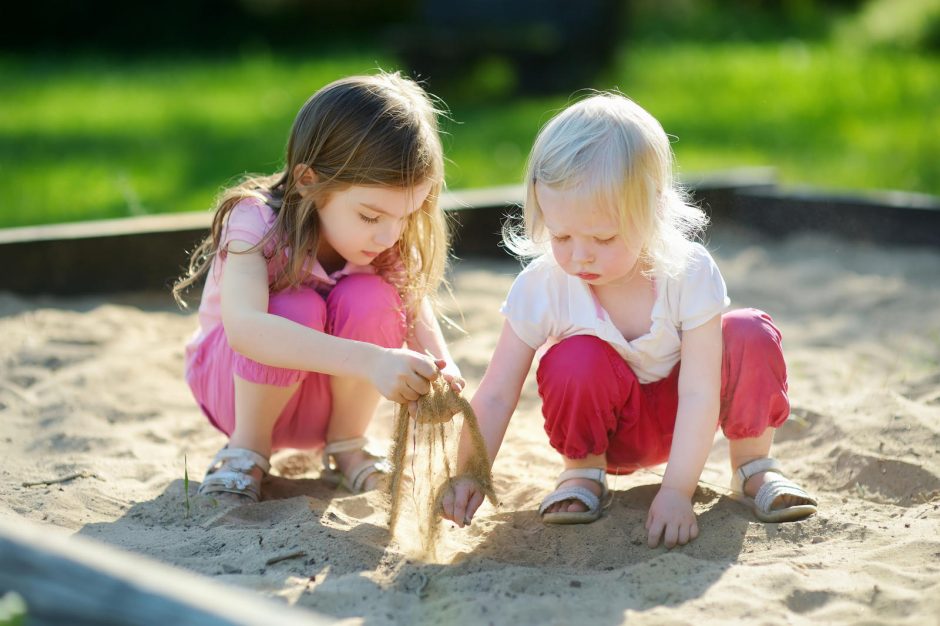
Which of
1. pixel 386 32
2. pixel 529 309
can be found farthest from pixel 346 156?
pixel 386 32

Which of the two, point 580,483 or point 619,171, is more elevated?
point 619,171

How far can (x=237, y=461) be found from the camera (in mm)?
2686

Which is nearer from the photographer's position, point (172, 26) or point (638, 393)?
point (638, 393)

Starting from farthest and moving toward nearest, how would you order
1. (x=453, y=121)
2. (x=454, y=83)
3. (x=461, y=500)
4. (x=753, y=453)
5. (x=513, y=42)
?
(x=454, y=83), (x=513, y=42), (x=453, y=121), (x=753, y=453), (x=461, y=500)

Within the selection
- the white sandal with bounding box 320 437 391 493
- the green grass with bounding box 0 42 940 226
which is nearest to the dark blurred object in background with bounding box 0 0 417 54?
the green grass with bounding box 0 42 940 226

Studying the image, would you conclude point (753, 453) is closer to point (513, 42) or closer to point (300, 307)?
point (300, 307)

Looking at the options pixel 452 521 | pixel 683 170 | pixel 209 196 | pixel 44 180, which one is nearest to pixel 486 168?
pixel 683 170

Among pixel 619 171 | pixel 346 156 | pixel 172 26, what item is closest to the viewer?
pixel 619 171

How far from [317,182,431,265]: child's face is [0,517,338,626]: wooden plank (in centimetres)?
111

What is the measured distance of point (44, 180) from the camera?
233 inches

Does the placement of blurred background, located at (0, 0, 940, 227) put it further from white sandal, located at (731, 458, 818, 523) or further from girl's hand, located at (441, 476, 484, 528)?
girl's hand, located at (441, 476, 484, 528)

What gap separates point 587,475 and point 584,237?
0.58 metres

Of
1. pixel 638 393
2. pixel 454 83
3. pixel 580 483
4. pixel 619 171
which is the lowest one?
pixel 580 483

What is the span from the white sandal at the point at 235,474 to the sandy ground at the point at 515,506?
2.7 inches
